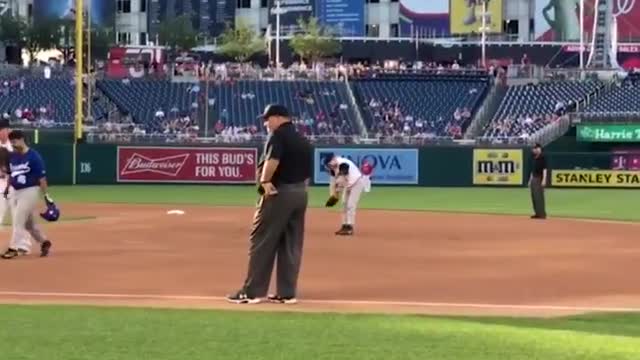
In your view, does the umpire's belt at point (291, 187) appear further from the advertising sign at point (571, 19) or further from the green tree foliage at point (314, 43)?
the advertising sign at point (571, 19)

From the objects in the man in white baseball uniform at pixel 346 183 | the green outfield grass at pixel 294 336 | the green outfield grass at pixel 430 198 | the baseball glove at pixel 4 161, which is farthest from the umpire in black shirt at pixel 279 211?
the green outfield grass at pixel 430 198

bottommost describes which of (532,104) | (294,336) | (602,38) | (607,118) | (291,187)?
(294,336)

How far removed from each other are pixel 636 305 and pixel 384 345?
191 inches

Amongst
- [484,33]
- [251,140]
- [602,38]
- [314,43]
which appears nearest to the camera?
[251,140]

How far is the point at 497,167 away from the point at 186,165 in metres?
12.9

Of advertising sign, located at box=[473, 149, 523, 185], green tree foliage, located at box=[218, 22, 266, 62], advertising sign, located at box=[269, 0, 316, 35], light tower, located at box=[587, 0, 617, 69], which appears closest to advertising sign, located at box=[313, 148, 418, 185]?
advertising sign, located at box=[473, 149, 523, 185]

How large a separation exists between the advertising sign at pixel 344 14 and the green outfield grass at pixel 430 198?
1897 inches

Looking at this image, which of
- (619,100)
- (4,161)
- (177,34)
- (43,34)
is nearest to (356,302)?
(4,161)

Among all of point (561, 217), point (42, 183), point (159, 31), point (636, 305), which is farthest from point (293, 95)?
Result: point (636, 305)

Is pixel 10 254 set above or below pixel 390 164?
above

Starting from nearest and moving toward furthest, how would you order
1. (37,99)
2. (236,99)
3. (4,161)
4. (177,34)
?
(4,161) → (37,99) → (236,99) → (177,34)

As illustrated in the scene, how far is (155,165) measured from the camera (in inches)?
1763

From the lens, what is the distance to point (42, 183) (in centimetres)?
1577

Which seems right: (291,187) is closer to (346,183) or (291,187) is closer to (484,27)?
(346,183)
